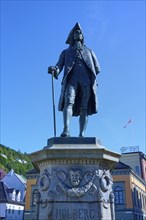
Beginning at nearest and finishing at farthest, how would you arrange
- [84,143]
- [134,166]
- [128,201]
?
[84,143]
[128,201]
[134,166]

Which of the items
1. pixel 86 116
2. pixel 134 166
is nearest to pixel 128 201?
pixel 134 166

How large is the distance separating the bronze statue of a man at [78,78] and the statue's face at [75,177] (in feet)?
3.98

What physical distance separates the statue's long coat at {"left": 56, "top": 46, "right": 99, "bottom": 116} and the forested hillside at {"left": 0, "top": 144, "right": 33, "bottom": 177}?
109 m

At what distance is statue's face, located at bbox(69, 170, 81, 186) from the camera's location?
601 cm

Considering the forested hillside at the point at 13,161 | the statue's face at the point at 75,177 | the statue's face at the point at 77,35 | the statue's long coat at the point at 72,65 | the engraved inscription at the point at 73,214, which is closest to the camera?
the engraved inscription at the point at 73,214

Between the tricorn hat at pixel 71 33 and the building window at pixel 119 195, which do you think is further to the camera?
the building window at pixel 119 195

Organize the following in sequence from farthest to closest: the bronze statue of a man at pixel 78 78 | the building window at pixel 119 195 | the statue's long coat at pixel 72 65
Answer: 1. the building window at pixel 119 195
2. the statue's long coat at pixel 72 65
3. the bronze statue of a man at pixel 78 78

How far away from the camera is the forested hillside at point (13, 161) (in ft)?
388

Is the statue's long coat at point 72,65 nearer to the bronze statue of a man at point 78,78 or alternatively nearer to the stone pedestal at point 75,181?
the bronze statue of a man at point 78,78

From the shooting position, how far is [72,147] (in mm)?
6254

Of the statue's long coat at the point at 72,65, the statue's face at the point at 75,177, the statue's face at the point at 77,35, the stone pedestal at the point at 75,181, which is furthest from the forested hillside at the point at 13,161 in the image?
the statue's face at the point at 75,177

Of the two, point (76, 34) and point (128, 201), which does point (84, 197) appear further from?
point (128, 201)

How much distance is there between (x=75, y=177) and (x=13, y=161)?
409ft

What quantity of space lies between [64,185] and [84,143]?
1.02 metres
